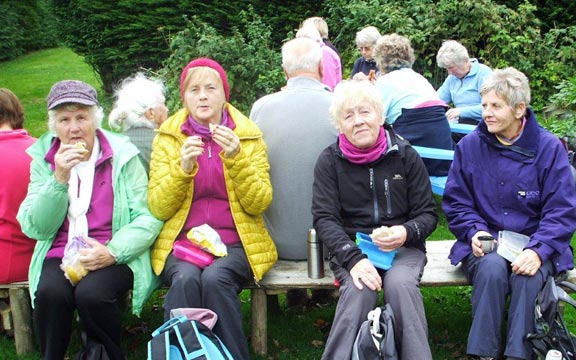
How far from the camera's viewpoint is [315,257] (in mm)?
3998

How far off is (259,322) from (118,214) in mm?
1071

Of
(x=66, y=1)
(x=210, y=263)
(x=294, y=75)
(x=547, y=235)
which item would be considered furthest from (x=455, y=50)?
(x=66, y=1)

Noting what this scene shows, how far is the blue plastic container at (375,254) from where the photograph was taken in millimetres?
3783

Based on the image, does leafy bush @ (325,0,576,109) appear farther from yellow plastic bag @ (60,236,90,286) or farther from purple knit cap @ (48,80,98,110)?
yellow plastic bag @ (60,236,90,286)

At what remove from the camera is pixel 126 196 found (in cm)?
399

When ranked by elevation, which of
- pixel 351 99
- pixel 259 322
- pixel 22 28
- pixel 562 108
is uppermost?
pixel 22 28

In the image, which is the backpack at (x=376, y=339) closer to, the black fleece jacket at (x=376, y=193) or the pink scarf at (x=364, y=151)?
the black fleece jacket at (x=376, y=193)

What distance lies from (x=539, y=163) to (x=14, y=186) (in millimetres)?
3126

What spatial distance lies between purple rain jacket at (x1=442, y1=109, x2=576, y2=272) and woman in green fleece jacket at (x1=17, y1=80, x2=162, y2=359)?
5.85ft

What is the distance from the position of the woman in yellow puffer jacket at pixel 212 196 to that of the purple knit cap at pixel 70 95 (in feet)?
1.55

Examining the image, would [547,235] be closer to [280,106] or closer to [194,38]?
[280,106]

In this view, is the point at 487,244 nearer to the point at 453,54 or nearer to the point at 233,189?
the point at 233,189

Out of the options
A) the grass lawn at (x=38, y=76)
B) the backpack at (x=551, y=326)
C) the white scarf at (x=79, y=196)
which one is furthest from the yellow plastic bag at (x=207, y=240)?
the grass lawn at (x=38, y=76)

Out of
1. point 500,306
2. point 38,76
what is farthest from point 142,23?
point 500,306
